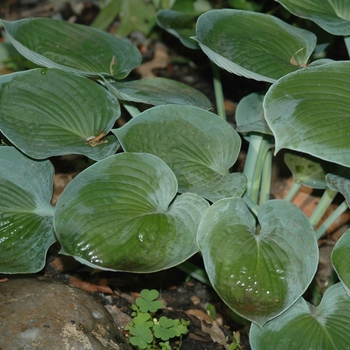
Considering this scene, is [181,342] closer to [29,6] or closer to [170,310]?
[170,310]

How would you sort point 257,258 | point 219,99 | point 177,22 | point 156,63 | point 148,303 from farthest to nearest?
point 156,63, point 177,22, point 219,99, point 148,303, point 257,258

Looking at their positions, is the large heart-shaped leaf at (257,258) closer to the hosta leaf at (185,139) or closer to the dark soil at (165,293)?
the hosta leaf at (185,139)

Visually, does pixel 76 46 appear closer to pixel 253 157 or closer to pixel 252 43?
pixel 252 43

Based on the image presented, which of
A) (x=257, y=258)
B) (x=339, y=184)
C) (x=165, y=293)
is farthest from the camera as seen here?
(x=165, y=293)

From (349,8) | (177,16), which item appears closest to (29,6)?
(177,16)

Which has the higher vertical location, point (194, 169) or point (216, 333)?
point (194, 169)

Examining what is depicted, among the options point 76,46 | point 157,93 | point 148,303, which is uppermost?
point 76,46

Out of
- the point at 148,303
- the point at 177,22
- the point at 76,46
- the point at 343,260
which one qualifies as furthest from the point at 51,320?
the point at 177,22
